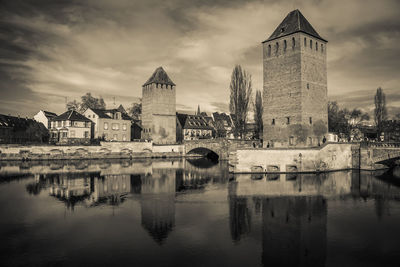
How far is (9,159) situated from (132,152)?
55.9 feet

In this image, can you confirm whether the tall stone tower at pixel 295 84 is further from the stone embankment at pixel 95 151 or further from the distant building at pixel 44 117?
the distant building at pixel 44 117

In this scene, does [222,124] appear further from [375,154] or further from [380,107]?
[375,154]

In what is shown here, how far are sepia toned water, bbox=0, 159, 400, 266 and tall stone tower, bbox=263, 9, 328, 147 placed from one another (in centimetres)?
1016

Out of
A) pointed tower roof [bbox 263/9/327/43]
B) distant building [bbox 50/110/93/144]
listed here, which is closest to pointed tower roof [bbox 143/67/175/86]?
distant building [bbox 50/110/93/144]

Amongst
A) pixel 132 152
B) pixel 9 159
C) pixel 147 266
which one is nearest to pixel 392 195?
pixel 147 266

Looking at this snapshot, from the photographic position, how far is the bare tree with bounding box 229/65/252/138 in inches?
1576

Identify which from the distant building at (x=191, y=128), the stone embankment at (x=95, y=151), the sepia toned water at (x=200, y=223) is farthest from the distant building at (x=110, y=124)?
the sepia toned water at (x=200, y=223)

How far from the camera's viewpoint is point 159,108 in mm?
57188

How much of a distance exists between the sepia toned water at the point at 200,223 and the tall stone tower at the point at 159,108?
32.5 meters

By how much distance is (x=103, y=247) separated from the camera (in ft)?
35.8

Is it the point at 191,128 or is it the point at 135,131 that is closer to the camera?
the point at 135,131

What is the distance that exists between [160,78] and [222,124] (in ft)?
77.6

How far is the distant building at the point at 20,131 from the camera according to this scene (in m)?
52.9

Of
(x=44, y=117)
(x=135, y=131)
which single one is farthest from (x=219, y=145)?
(x=44, y=117)
